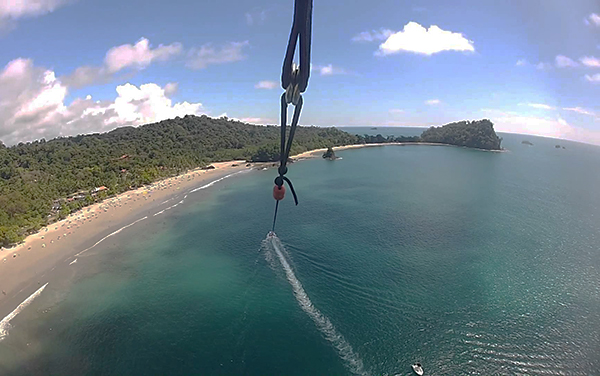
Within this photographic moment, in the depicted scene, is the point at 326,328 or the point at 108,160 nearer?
the point at 326,328

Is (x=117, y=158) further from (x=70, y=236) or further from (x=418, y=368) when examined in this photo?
(x=418, y=368)

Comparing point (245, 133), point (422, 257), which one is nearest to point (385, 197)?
point (422, 257)

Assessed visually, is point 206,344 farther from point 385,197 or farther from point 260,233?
point 385,197

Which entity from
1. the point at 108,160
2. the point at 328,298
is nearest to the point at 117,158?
the point at 108,160

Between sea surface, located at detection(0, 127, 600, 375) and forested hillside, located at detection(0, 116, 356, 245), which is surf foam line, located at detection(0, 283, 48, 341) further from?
forested hillside, located at detection(0, 116, 356, 245)

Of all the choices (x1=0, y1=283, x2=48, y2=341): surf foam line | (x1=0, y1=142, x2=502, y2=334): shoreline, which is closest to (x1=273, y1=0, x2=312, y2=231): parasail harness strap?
(x1=0, y1=283, x2=48, y2=341): surf foam line

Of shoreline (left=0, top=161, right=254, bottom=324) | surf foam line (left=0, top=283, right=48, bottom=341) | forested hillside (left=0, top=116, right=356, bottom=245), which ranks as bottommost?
surf foam line (left=0, top=283, right=48, bottom=341)

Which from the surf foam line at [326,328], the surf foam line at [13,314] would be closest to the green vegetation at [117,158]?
the surf foam line at [13,314]
